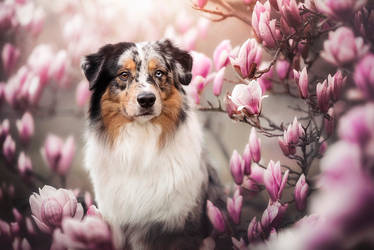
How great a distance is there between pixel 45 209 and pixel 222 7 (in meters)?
1.32

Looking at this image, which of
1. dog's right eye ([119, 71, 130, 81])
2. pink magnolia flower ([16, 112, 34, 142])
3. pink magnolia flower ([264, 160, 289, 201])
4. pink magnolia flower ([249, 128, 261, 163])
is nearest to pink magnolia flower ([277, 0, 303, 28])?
pink magnolia flower ([249, 128, 261, 163])

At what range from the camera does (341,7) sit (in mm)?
1218

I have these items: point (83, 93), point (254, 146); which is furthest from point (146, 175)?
point (83, 93)

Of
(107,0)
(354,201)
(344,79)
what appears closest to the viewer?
(354,201)

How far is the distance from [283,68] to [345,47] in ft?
1.88

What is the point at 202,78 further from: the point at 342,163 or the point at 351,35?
the point at 342,163

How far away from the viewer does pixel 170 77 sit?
186cm

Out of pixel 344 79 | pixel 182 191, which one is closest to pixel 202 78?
pixel 182 191

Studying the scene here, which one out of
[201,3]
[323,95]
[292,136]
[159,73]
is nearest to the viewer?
[323,95]

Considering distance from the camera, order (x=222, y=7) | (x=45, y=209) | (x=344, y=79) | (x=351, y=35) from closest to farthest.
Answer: (x=351, y=35) → (x=344, y=79) → (x=45, y=209) → (x=222, y=7)

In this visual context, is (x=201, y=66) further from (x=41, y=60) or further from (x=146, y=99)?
(x=41, y=60)

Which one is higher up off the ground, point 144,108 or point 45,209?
point 144,108

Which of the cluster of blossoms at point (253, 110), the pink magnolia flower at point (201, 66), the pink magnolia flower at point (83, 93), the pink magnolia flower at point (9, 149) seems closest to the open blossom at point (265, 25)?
the cluster of blossoms at point (253, 110)

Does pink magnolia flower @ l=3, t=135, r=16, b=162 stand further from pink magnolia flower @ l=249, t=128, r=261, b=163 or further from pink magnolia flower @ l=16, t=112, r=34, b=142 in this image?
pink magnolia flower @ l=249, t=128, r=261, b=163
